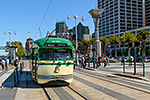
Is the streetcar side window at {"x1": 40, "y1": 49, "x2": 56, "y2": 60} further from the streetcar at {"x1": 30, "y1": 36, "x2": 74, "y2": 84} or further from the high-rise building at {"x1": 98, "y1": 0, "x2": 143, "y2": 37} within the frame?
the high-rise building at {"x1": 98, "y1": 0, "x2": 143, "y2": 37}

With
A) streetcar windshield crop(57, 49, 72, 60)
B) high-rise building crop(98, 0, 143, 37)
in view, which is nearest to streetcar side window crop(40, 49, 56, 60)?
streetcar windshield crop(57, 49, 72, 60)

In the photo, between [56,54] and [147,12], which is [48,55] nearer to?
[56,54]

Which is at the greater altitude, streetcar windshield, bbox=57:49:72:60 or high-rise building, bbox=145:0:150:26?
high-rise building, bbox=145:0:150:26

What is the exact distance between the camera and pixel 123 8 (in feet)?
360

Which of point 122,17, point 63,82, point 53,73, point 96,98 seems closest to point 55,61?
point 53,73

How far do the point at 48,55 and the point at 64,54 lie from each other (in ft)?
2.94

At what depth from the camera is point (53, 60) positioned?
918 centimetres

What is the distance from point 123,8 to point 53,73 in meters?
109

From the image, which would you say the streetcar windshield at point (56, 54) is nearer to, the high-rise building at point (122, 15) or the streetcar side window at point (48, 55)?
the streetcar side window at point (48, 55)

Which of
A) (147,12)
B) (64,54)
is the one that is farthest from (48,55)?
(147,12)

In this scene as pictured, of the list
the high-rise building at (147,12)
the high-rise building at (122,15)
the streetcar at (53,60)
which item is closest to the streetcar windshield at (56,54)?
the streetcar at (53,60)

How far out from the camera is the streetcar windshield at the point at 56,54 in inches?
364

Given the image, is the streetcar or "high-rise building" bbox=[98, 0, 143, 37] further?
"high-rise building" bbox=[98, 0, 143, 37]

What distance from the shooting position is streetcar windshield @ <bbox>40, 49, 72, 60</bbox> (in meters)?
9.23
